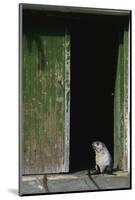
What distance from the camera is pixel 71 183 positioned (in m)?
5.79

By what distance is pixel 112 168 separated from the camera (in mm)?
6527

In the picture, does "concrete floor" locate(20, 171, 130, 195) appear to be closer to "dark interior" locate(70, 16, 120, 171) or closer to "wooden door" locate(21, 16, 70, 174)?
"wooden door" locate(21, 16, 70, 174)

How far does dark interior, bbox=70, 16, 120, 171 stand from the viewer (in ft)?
22.1

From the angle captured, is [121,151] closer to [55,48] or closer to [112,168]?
[112,168]

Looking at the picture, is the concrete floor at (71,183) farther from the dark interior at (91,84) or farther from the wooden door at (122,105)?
the dark interior at (91,84)

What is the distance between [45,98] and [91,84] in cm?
116

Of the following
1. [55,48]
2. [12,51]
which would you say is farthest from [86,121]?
[12,51]

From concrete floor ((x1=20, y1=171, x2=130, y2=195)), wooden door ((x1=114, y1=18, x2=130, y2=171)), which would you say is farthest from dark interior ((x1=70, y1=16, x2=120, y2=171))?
concrete floor ((x1=20, y1=171, x2=130, y2=195))

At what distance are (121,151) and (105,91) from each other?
37.6 inches

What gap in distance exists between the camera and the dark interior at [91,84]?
6.73 meters

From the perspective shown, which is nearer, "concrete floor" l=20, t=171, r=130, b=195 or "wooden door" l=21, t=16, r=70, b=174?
"concrete floor" l=20, t=171, r=130, b=195

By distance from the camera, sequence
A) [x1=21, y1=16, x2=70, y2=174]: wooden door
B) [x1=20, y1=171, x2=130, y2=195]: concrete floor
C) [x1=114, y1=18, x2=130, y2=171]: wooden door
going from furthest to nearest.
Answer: [x1=114, y1=18, x2=130, y2=171]: wooden door → [x1=21, y1=16, x2=70, y2=174]: wooden door → [x1=20, y1=171, x2=130, y2=195]: concrete floor

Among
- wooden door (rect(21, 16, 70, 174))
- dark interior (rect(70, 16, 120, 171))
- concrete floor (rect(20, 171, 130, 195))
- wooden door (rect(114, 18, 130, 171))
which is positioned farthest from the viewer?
dark interior (rect(70, 16, 120, 171))

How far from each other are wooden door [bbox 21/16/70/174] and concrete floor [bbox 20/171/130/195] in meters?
0.19
